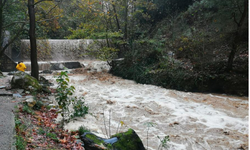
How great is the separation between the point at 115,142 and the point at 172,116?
331 centimetres

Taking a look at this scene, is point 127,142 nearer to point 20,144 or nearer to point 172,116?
point 20,144

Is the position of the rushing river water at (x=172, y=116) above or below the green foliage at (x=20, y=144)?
below

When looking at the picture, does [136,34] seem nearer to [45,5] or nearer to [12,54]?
[45,5]

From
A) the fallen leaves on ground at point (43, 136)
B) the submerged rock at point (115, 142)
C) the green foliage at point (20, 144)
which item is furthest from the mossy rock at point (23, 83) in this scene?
the submerged rock at point (115, 142)

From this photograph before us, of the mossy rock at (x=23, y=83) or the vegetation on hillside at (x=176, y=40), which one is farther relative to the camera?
the vegetation on hillside at (x=176, y=40)

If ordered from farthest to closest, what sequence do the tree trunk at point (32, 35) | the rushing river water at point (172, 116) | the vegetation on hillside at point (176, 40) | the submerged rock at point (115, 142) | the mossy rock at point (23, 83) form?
1. the vegetation on hillside at point (176, 40)
2. the tree trunk at point (32, 35)
3. the mossy rock at point (23, 83)
4. the rushing river water at point (172, 116)
5. the submerged rock at point (115, 142)

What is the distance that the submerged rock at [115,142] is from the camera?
3.18 metres

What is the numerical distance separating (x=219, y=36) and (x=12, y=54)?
16112mm

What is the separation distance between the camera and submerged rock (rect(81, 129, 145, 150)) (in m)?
3.18

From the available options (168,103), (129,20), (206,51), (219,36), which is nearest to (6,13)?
(129,20)

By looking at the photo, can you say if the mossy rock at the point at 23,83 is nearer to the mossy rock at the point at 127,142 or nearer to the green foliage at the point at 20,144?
the green foliage at the point at 20,144

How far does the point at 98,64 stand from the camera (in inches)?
650

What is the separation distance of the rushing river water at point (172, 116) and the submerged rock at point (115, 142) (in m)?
0.48

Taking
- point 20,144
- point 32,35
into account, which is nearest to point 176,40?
point 32,35
